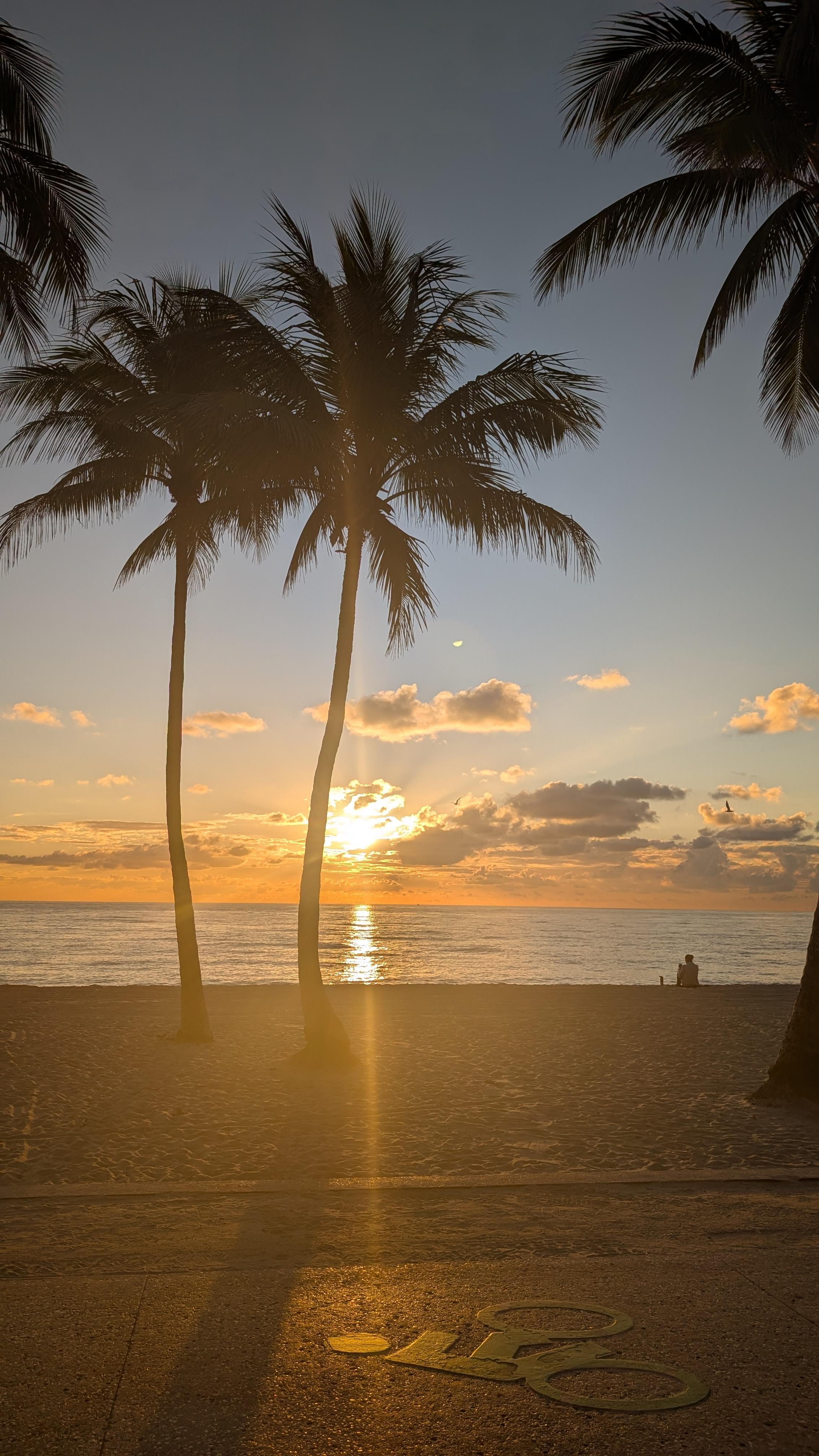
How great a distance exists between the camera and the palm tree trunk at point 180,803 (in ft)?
Answer: 43.9

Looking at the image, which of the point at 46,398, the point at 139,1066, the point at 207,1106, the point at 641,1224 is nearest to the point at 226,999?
the point at 139,1066

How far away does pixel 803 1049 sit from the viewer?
30.4ft

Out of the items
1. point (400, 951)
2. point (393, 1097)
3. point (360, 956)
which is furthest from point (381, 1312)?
point (400, 951)

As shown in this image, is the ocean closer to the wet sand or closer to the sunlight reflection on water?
the sunlight reflection on water

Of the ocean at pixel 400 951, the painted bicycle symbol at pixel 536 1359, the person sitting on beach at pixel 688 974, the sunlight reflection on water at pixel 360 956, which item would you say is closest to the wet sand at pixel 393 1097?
the painted bicycle symbol at pixel 536 1359

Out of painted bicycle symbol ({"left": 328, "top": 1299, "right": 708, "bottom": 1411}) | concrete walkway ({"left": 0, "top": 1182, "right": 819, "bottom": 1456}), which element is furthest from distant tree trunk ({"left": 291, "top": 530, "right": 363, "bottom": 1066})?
painted bicycle symbol ({"left": 328, "top": 1299, "right": 708, "bottom": 1411})

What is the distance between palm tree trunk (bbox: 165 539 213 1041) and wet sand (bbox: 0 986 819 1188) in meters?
0.81

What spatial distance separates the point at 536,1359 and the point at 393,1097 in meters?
6.28

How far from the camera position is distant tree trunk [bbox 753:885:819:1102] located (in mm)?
9180

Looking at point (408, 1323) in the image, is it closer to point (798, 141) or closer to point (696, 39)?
point (798, 141)

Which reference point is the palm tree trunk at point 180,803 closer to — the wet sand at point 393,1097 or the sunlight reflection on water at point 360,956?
the wet sand at point 393,1097

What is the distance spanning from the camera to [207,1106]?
9.41 meters

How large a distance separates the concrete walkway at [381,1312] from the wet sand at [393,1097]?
Answer: 103 centimetres

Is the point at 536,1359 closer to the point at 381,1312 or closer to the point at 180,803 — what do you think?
the point at 381,1312
